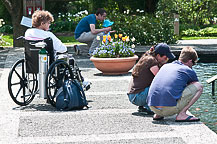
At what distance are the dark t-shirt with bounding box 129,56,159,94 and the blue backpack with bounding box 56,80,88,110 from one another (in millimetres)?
738

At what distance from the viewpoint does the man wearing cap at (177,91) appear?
5.77 meters

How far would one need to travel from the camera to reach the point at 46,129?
553 cm

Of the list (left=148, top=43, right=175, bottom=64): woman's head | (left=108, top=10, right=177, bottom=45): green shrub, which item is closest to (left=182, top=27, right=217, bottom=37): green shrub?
(left=108, top=10, right=177, bottom=45): green shrub

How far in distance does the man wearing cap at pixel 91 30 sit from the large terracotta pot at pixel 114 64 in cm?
245

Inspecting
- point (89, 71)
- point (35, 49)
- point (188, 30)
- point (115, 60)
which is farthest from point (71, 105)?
point (188, 30)

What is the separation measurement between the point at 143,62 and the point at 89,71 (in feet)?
15.6

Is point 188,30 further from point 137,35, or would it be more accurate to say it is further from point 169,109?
point 169,109

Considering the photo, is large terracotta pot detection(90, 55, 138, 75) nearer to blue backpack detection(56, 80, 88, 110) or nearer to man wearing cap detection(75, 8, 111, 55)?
man wearing cap detection(75, 8, 111, 55)

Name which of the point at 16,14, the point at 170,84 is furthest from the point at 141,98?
the point at 16,14

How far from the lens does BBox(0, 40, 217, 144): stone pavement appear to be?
16.6 feet

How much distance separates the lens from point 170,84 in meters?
5.79

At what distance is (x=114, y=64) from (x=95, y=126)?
444 centimetres

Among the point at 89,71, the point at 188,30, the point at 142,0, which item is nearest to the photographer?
the point at 89,71

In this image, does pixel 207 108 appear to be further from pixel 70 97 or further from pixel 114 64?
pixel 114 64
